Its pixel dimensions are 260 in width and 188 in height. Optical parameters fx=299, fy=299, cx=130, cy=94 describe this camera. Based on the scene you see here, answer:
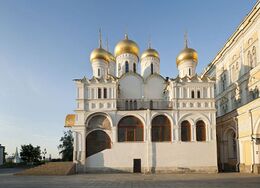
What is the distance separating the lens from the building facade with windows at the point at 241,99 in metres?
24.0

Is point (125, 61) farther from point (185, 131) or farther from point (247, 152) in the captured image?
point (247, 152)

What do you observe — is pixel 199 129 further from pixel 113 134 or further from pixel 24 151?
pixel 24 151

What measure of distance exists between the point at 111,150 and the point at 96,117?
11.0ft

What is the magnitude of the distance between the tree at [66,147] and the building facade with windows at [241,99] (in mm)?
25718

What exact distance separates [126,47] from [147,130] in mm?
12161

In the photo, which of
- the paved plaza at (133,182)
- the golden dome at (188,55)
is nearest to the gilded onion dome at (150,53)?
the golden dome at (188,55)

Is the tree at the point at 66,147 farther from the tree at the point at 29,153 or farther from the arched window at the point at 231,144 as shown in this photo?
the arched window at the point at 231,144

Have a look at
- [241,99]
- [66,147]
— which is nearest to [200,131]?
[241,99]

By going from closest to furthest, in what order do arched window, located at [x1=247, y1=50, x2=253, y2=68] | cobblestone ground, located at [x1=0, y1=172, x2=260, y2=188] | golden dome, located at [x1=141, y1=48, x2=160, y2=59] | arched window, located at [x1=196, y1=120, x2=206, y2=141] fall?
cobblestone ground, located at [x1=0, y1=172, x2=260, y2=188]
arched window, located at [x1=196, y1=120, x2=206, y2=141]
arched window, located at [x1=247, y1=50, x2=253, y2=68]
golden dome, located at [x1=141, y1=48, x2=160, y2=59]

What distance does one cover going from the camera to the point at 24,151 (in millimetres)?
56125

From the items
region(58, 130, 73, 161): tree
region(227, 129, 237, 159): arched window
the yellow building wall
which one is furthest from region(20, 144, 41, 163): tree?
the yellow building wall

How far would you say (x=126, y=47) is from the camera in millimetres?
35375

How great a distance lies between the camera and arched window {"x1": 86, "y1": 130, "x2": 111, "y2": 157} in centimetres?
2725

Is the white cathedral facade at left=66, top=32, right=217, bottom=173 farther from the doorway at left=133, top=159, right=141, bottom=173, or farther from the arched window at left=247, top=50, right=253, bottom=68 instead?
the arched window at left=247, top=50, right=253, bottom=68
